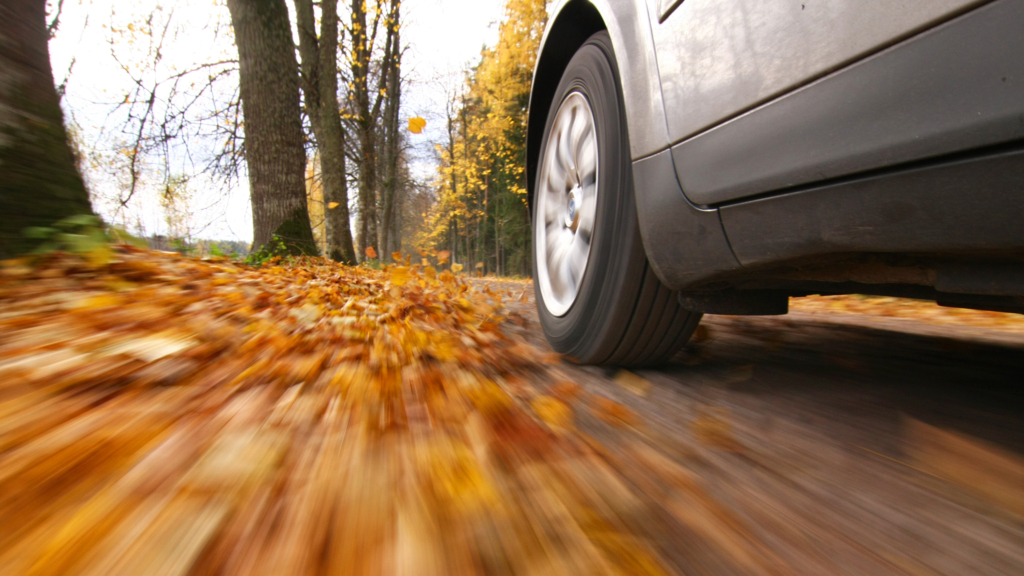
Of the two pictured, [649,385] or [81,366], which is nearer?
Result: [81,366]

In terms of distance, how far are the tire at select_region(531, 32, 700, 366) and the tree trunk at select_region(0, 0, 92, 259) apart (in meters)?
2.62

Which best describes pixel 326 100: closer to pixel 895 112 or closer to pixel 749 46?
pixel 749 46

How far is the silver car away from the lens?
806 mm

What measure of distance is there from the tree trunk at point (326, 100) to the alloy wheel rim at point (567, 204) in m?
7.17

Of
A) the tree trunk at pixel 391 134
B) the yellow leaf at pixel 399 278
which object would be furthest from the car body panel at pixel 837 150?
the tree trunk at pixel 391 134

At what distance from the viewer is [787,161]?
110 centimetres

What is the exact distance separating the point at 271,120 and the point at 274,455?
6.00 metres

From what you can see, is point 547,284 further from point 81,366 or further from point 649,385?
point 81,366

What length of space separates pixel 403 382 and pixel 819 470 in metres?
1.19

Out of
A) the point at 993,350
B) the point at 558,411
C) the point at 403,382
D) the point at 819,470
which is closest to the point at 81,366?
the point at 403,382

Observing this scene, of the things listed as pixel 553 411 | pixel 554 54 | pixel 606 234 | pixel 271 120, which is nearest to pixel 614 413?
pixel 553 411

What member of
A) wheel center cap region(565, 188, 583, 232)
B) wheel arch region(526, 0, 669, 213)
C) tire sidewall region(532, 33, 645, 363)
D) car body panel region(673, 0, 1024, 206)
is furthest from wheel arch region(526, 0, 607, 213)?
car body panel region(673, 0, 1024, 206)

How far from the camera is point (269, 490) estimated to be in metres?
0.90

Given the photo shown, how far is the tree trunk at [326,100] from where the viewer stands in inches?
362
